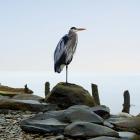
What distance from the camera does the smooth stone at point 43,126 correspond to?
1370 cm

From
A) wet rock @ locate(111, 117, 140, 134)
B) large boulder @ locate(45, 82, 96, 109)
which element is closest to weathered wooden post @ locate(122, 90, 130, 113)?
large boulder @ locate(45, 82, 96, 109)

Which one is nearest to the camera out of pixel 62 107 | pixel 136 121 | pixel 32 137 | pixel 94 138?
pixel 94 138

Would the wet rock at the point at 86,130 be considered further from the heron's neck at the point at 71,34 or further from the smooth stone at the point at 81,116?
the heron's neck at the point at 71,34

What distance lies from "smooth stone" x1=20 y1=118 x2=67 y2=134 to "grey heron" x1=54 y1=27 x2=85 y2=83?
786 centimetres

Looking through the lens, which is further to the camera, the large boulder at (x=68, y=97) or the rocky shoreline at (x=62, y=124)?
the large boulder at (x=68, y=97)

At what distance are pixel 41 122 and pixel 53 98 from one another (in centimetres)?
490

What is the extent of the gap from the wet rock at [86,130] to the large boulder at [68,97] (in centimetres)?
516

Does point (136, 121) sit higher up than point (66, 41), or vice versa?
point (66, 41)

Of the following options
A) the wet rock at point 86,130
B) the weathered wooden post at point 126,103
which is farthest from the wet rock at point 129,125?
the weathered wooden post at point 126,103

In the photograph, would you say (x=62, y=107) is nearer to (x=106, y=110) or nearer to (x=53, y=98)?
(x=53, y=98)

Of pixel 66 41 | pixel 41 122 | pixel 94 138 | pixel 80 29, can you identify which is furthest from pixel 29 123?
pixel 80 29

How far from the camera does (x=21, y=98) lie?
1939cm

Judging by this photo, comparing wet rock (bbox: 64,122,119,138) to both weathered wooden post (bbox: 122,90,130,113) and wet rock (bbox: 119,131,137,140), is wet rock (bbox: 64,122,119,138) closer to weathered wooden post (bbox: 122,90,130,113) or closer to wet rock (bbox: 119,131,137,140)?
wet rock (bbox: 119,131,137,140)

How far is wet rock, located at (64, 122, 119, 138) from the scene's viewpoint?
13031 mm
